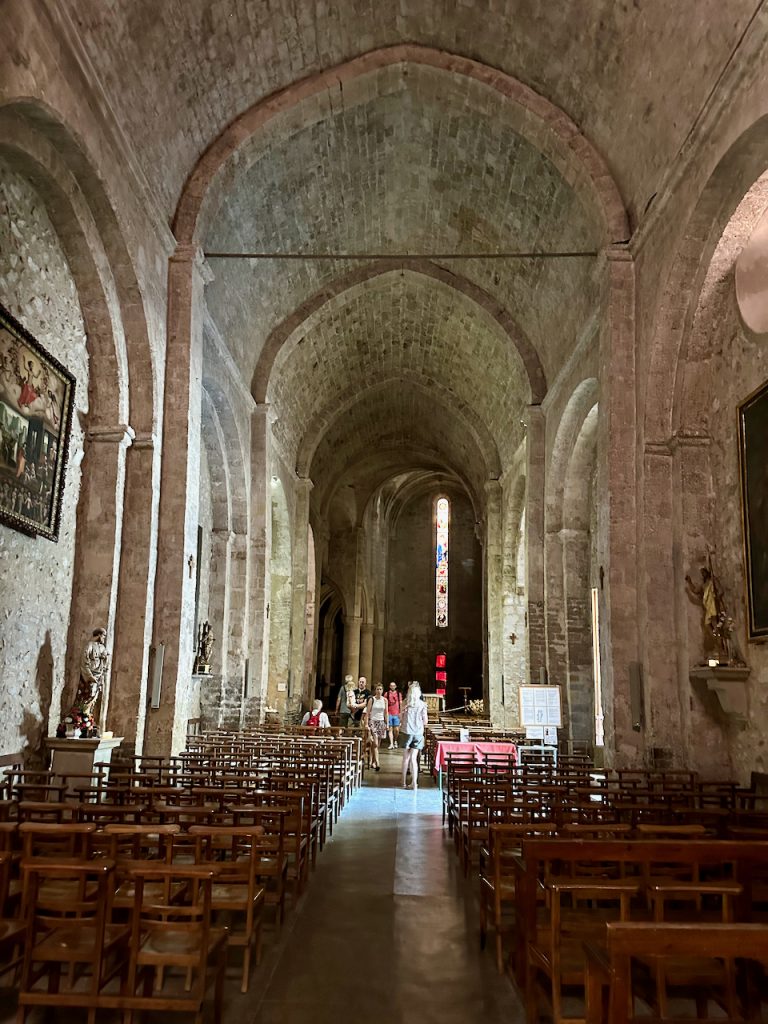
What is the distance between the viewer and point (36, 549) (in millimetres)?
9664

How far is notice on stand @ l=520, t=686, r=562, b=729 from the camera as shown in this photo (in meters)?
14.1

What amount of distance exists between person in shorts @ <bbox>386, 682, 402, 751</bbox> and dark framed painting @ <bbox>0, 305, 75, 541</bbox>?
11.6 meters

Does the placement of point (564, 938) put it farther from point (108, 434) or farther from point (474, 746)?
point (474, 746)

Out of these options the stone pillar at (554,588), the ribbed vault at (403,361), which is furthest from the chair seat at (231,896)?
the ribbed vault at (403,361)

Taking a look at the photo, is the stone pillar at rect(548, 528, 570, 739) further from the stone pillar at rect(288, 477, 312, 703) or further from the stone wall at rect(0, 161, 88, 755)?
the stone wall at rect(0, 161, 88, 755)

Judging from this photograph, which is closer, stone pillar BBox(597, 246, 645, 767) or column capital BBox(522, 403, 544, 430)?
stone pillar BBox(597, 246, 645, 767)

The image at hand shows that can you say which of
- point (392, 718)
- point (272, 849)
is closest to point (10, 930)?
point (272, 849)

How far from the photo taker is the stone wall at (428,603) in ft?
129

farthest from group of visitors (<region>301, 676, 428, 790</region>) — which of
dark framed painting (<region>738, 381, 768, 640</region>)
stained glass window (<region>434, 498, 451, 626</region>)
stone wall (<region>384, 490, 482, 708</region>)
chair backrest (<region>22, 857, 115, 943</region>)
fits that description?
stained glass window (<region>434, 498, 451, 626</region>)

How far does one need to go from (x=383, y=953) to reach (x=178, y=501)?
25.5ft

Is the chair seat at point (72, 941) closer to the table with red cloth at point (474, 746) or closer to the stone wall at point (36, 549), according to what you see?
the stone wall at point (36, 549)

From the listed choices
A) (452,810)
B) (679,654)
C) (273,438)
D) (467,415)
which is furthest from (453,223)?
(452,810)

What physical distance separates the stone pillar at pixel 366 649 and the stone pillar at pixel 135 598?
75.0 feet

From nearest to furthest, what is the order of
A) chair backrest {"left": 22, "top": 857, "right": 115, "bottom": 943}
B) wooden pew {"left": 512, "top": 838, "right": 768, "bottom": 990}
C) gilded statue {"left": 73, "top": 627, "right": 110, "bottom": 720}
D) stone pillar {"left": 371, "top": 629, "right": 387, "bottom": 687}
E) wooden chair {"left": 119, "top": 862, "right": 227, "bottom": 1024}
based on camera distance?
chair backrest {"left": 22, "top": 857, "right": 115, "bottom": 943}, wooden chair {"left": 119, "top": 862, "right": 227, "bottom": 1024}, wooden pew {"left": 512, "top": 838, "right": 768, "bottom": 990}, gilded statue {"left": 73, "top": 627, "right": 110, "bottom": 720}, stone pillar {"left": 371, "top": 629, "right": 387, "bottom": 687}
